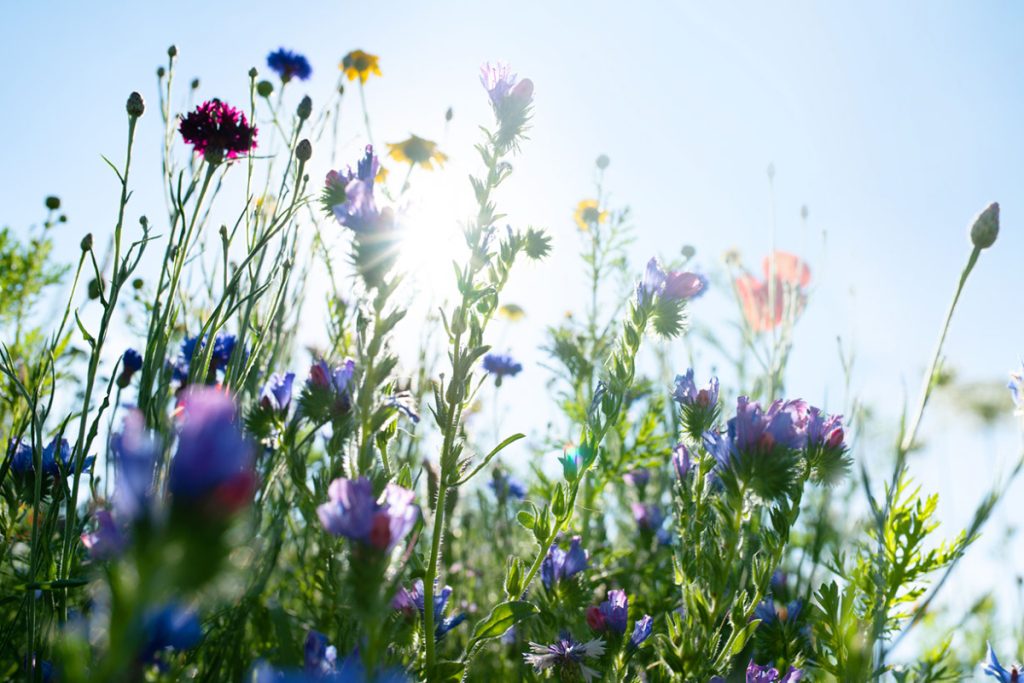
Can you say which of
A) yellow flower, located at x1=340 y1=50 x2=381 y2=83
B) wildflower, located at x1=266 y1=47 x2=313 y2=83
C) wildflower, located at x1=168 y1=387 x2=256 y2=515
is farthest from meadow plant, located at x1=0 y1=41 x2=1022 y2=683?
yellow flower, located at x1=340 y1=50 x2=381 y2=83

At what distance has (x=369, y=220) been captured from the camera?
3.43ft

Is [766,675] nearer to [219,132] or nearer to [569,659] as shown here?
[569,659]

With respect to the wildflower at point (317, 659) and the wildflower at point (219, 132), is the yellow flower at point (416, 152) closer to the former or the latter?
the wildflower at point (219, 132)

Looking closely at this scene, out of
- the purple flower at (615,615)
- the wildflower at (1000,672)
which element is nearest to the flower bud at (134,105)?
the purple flower at (615,615)

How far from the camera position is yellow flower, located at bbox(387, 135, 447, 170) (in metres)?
3.14

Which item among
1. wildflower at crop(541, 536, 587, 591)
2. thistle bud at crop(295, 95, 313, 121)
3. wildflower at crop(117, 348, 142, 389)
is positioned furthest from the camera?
wildflower at crop(117, 348, 142, 389)

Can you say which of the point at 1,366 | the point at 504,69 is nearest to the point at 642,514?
the point at 504,69

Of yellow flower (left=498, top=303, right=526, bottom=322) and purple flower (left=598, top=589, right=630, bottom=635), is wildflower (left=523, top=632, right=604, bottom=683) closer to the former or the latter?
purple flower (left=598, top=589, right=630, bottom=635)

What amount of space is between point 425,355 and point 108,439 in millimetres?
1057

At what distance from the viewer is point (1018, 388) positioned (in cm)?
142

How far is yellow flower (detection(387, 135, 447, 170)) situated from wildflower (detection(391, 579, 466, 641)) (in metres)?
2.18

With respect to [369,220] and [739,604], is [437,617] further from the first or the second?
[369,220]

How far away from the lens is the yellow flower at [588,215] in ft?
9.65

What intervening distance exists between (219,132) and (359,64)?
1.83 meters
